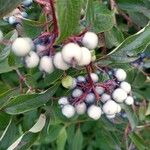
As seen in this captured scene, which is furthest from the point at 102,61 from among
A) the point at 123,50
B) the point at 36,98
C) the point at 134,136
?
the point at 134,136

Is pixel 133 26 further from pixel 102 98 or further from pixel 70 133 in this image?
pixel 102 98

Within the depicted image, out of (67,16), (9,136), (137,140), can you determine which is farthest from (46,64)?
(137,140)

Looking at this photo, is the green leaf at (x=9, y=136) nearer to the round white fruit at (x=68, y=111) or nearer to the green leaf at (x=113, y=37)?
the round white fruit at (x=68, y=111)

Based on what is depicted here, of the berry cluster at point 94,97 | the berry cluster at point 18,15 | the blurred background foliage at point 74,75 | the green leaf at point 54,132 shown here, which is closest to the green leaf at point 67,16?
the blurred background foliage at point 74,75

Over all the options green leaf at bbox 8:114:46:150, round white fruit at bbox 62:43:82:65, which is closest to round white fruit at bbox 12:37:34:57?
round white fruit at bbox 62:43:82:65

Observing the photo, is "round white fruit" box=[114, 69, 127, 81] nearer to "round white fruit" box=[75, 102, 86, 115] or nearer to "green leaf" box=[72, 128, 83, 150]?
"round white fruit" box=[75, 102, 86, 115]
